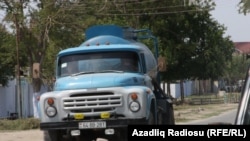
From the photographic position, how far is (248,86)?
4.98 m

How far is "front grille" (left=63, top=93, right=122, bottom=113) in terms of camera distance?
12.6 meters

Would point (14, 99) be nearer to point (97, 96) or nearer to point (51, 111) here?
point (51, 111)

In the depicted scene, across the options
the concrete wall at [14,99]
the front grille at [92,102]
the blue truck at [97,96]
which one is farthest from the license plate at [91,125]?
the concrete wall at [14,99]

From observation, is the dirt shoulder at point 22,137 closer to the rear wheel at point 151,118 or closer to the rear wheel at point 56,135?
the rear wheel at point 56,135

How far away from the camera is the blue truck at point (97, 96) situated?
12.5 metres

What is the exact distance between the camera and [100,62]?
13.6 meters

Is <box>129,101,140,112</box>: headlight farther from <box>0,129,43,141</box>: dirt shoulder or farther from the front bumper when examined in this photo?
<box>0,129,43,141</box>: dirt shoulder

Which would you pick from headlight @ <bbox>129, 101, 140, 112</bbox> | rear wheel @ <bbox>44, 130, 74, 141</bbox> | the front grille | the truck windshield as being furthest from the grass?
headlight @ <bbox>129, 101, 140, 112</bbox>

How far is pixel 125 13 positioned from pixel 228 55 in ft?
107

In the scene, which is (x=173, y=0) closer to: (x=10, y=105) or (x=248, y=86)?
(x=10, y=105)

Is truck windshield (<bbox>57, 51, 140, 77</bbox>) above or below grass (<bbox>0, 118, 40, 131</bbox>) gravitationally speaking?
above

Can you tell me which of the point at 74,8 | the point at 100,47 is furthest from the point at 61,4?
the point at 100,47

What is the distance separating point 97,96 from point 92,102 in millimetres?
173

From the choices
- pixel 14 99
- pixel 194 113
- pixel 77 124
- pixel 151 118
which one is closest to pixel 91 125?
pixel 77 124
